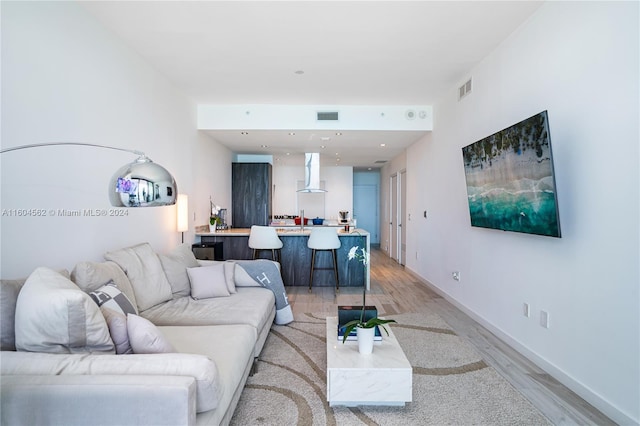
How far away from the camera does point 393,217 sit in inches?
334

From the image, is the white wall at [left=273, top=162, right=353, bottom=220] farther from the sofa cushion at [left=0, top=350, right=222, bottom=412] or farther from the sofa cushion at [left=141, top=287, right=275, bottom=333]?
the sofa cushion at [left=0, top=350, right=222, bottom=412]

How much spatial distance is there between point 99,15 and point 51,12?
48cm

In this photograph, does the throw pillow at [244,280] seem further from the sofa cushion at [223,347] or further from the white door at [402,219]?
the white door at [402,219]

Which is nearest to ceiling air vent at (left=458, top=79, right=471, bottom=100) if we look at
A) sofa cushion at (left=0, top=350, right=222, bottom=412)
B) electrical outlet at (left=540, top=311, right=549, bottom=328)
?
electrical outlet at (left=540, top=311, right=549, bottom=328)

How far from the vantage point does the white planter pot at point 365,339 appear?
7.03ft

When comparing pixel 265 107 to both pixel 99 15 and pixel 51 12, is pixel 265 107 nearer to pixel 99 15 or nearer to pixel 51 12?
pixel 99 15

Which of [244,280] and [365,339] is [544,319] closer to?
[365,339]

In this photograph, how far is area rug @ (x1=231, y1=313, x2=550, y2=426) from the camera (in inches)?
78.6

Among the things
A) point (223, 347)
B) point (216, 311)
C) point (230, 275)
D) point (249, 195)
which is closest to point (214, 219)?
point (249, 195)

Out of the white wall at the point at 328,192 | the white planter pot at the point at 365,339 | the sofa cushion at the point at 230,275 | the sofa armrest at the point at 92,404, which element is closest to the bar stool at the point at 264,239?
the sofa cushion at the point at 230,275

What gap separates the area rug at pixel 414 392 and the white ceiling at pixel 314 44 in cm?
277

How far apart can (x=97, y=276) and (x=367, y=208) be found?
927 centimetres

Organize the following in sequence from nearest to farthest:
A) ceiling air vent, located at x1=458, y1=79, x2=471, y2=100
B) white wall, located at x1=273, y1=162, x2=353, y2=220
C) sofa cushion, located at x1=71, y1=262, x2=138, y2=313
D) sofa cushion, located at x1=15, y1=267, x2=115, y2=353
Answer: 1. sofa cushion, located at x1=15, y1=267, x2=115, y2=353
2. sofa cushion, located at x1=71, y1=262, x2=138, y2=313
3. ceiling air vent, located at x1=458, y1=79, x2=471, y2=100
4. white wall, located at x1=273, y1=162, x2=353, y2=220

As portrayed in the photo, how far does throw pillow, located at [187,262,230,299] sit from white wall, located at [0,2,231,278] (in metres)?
0.76
